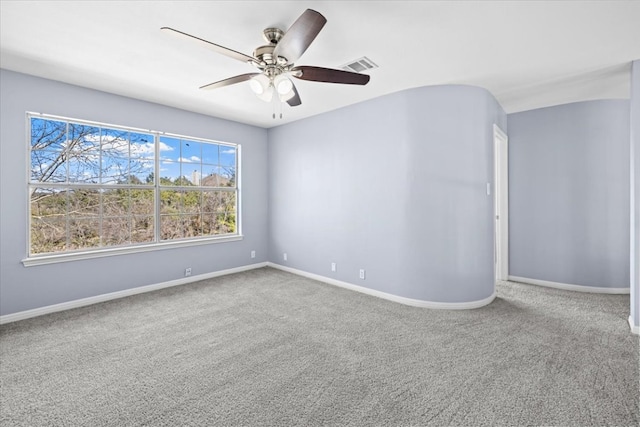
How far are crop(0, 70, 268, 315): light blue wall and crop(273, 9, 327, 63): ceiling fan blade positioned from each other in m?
2.91

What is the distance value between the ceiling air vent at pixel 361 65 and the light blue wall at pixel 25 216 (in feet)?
9.07

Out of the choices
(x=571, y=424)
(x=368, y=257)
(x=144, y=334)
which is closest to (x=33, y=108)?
(x=144, y=334)

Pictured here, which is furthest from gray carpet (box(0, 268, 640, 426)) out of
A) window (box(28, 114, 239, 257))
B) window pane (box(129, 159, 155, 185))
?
window pane (box(129, 159, 155, 185))

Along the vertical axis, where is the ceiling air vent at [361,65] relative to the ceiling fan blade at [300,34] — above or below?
above

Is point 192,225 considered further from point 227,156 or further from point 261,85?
point 261,85

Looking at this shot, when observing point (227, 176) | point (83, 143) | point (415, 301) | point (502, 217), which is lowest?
point (415, 301)

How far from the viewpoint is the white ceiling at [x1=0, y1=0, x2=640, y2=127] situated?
205 centimetres

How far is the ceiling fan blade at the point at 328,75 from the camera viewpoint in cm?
224

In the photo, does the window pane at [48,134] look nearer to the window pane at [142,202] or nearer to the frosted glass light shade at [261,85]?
the window pane at [142,202]

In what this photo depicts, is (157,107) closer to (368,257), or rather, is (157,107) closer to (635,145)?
(368,257)

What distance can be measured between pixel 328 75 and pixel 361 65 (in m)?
0.78

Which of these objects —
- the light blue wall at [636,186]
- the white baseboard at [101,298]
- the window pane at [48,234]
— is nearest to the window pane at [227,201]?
the white baseboard at [101,298]

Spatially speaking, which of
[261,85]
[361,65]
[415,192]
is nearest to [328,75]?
[261,85]

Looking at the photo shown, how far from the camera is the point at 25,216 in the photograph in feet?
10.5
